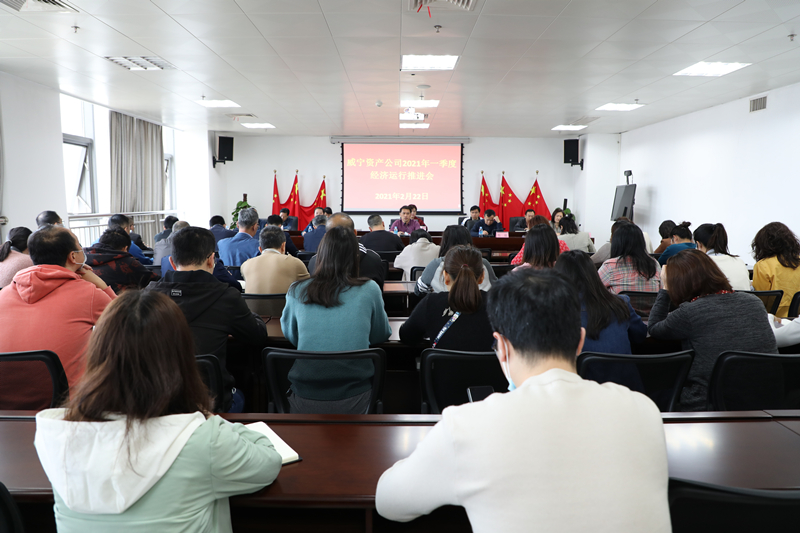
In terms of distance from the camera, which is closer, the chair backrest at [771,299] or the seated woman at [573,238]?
the chair backrest at [771,299]

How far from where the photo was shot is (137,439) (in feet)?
3.21

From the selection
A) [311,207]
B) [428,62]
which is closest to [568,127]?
[428,62]

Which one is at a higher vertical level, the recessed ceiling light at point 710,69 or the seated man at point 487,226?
the recessed ceiling light at point 710,69

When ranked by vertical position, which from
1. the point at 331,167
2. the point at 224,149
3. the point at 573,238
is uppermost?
the point at 224,149

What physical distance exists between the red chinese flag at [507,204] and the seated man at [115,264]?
943 centimetres

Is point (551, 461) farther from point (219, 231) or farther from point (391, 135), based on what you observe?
point (391, 135)

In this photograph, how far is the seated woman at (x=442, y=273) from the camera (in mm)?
2654

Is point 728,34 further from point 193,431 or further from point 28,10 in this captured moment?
point 28,10

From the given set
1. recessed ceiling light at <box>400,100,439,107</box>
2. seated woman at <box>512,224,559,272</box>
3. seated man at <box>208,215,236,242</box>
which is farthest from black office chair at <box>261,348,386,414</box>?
recessed ceiling light at <box>400,100,439,107</box>

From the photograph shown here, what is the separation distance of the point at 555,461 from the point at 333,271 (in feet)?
5.20

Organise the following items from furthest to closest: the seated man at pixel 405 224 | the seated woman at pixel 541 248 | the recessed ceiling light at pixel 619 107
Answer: the seated man at pixel 405 224
the recessed ceiling light at pixel 619 107
the seated woman at pixel 541 248

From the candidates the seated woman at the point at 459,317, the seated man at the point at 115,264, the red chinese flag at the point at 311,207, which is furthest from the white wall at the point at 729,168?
the seated man at the point at 115,264

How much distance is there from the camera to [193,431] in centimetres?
100

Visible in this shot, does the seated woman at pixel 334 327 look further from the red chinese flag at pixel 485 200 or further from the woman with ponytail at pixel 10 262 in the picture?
the red chinese flag at pixel 485 200
